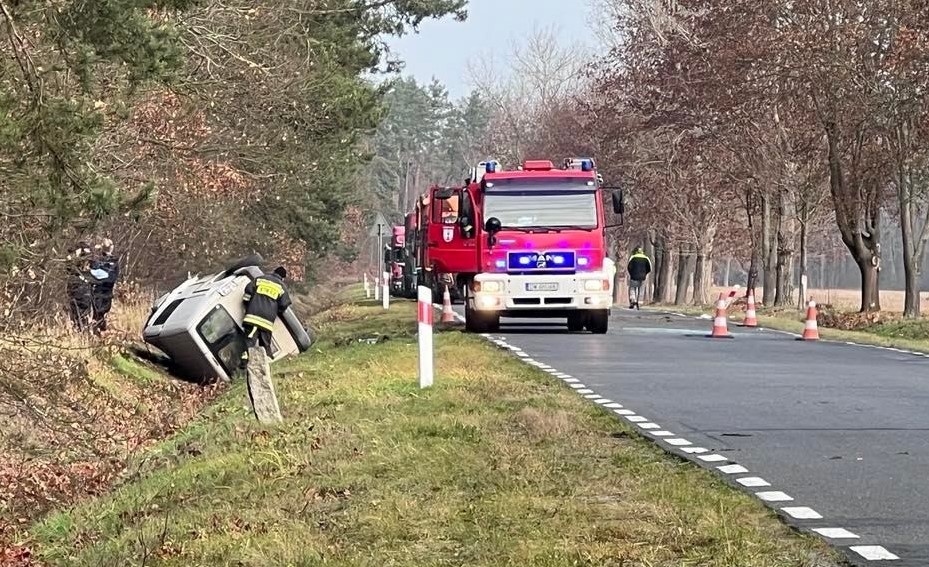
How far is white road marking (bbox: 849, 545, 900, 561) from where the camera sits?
6.19 metres

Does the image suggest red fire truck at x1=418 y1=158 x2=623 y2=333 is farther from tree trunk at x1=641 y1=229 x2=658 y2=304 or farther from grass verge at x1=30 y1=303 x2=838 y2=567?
tree trunk at x1=641 y1=229 x2=658 y2=304

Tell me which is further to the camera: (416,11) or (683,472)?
(416,11)

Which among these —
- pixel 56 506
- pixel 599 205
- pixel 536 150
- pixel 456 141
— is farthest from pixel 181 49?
pixel 456 141

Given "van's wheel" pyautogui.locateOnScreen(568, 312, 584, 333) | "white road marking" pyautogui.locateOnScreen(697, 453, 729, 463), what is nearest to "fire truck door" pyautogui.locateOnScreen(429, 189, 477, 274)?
"van's wheel" pyautogui.locateOnScreen(568, 312, 584, 333)

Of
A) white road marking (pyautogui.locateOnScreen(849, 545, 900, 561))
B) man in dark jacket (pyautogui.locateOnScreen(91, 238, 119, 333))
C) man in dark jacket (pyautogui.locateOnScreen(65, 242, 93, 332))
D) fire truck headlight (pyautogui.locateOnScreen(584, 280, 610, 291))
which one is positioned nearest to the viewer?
white road marking (pyautogui.locateOnScreen(849, 545, 900, 561))

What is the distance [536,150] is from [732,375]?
2247 inches

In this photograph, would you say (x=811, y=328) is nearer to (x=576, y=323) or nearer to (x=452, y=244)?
(x=576, y=323)

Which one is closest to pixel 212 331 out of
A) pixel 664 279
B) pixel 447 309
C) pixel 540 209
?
pixel 540 209

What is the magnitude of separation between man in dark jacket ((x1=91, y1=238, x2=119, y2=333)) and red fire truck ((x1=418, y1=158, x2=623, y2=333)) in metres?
5.98

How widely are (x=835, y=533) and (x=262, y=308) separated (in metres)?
7.44

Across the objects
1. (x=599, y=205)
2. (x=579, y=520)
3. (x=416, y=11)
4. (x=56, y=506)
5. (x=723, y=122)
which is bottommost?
(x=56, y=506)

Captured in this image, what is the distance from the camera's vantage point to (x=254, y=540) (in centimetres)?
757

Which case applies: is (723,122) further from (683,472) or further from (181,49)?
(683,472)

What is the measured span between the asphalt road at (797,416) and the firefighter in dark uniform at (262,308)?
10.00 ft
